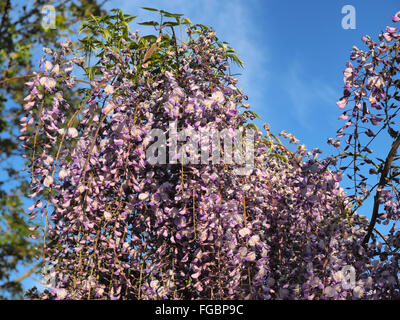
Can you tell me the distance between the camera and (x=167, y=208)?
7.44 feet

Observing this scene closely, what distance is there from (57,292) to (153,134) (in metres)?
1.06

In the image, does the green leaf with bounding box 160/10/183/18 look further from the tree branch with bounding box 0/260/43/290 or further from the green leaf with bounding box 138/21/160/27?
the tree branch with bounding box 0/260/43/290

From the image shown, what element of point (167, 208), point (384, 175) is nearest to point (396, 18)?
point (384, 175)

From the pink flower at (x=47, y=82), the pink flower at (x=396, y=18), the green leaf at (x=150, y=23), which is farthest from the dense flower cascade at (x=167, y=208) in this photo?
the pink flower at (x=396, y=18)

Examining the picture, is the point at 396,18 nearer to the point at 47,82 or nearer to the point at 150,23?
the point at 150,23

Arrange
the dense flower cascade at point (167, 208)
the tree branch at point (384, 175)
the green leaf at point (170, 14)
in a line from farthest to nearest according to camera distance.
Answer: the green leaf at point (170, 14) → the tree branch at point (384, 175) → the dense flower cascade at point (167, 208)

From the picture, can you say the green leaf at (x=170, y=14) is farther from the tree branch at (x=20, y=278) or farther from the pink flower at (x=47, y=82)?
the tree branch at (x=20, y=278)

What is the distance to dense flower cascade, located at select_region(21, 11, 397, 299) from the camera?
7.35 feet

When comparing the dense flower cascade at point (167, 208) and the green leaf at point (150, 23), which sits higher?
the green leaf at point (150, 23)

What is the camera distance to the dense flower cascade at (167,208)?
2240 millimetres

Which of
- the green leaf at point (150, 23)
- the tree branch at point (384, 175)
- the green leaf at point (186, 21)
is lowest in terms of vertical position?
the tree branch at point (384, 175)

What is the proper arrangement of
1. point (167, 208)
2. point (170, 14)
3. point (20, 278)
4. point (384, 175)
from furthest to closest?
point (170, 14), point (384, 175), point (167, 208), point (20, 278)
